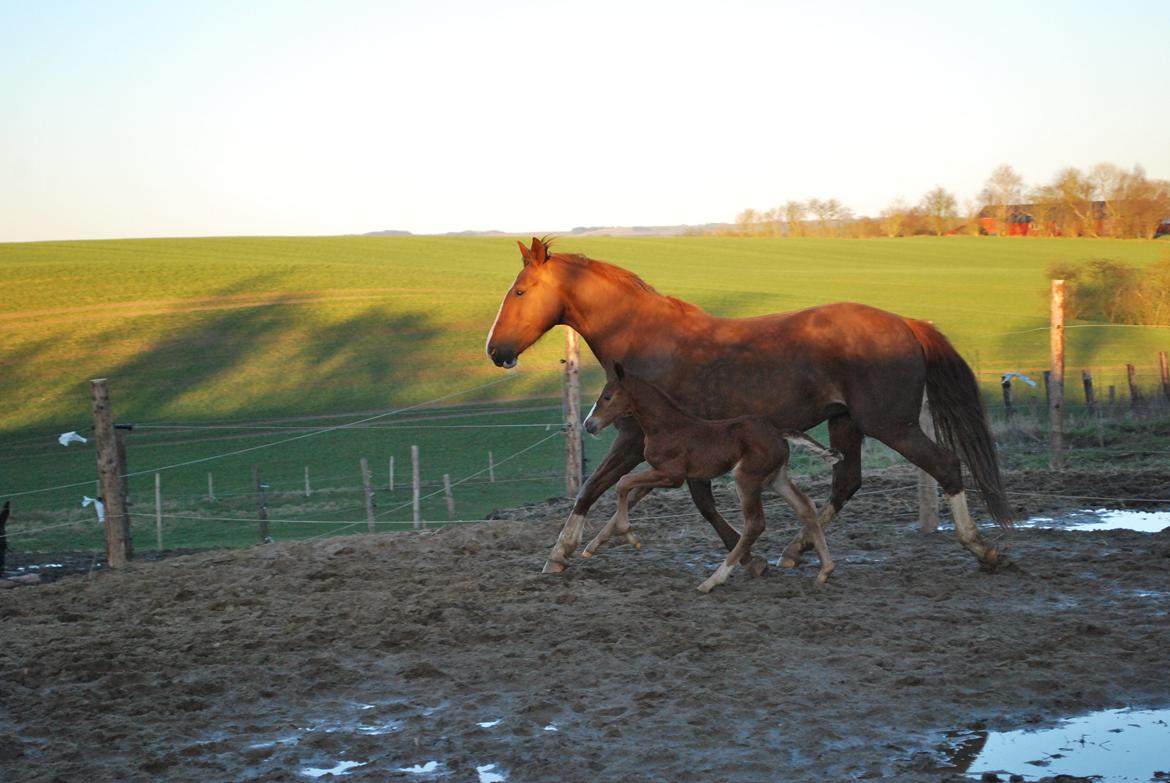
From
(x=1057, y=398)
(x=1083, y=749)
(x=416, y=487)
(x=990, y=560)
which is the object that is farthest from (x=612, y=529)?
(x=416, y=487)

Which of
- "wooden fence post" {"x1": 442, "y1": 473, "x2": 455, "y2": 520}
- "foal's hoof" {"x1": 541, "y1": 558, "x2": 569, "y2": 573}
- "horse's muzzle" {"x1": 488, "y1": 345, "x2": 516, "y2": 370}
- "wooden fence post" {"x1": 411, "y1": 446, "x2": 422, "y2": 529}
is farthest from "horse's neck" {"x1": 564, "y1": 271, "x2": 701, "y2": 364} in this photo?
"wooden fence post" {"x1": 411, "y1": 446, "x2": 422, "y2": 529}

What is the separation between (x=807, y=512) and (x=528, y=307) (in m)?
2.21

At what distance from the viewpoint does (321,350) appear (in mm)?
32438

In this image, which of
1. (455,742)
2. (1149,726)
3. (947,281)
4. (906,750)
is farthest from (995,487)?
(947,281)

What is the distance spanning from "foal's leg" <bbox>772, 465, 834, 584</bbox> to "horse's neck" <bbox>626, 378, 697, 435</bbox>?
63 centimetres

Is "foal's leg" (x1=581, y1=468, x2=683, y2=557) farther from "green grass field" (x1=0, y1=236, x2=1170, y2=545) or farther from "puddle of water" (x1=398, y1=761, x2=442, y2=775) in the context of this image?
"green grass field" (x1=0, y1=236, x2=1170, y2=545)

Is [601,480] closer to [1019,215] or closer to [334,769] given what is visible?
[334,769]

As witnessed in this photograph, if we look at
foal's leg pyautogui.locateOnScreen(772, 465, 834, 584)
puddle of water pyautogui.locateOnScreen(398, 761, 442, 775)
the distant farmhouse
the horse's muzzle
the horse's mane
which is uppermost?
the distant farmhouse

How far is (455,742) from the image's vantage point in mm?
4348

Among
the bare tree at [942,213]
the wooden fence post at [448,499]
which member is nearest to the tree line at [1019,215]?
the bare tree at [942,213]

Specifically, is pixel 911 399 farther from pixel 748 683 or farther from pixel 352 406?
pixel 352 406

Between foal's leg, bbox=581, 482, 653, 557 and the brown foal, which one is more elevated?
the brown foal

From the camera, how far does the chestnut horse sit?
7.06m

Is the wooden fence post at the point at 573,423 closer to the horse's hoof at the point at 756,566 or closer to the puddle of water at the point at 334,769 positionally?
the horse's hoof at the point at 756,566
